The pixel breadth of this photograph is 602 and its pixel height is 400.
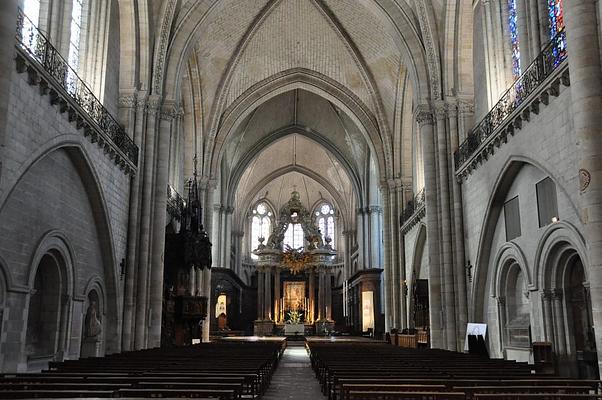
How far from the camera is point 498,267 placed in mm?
16062

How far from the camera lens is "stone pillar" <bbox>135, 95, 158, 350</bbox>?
17891 mm

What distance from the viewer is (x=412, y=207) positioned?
27.7 metres

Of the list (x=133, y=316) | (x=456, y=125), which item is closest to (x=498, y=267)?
(x=456, y=125)

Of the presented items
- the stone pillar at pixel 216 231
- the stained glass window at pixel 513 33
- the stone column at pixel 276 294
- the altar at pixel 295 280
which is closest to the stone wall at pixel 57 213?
the stained glass window at pixel 513 33

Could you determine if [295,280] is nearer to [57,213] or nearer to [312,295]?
[312,295]

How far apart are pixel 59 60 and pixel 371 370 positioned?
33.2 feet

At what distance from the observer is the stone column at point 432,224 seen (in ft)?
62.3

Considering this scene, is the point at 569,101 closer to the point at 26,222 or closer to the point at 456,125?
the point at 456,125

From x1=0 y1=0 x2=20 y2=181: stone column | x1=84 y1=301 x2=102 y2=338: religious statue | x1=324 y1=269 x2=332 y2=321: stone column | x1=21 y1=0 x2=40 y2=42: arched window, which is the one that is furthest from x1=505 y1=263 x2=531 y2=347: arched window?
x1=324 y1=269 x2=332 y2=321: stone column

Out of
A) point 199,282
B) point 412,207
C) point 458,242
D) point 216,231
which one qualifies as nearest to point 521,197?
point 458,242

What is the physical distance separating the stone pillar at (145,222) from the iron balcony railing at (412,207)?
36.1 ft

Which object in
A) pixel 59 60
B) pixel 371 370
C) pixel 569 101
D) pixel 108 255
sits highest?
pixel 59 60

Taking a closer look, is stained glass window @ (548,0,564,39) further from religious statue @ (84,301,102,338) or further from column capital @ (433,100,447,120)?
religious statue @ (84,301,102,338)

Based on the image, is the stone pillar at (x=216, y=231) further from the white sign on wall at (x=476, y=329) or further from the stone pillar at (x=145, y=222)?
the white sign on wall at (x=476, y=329)
